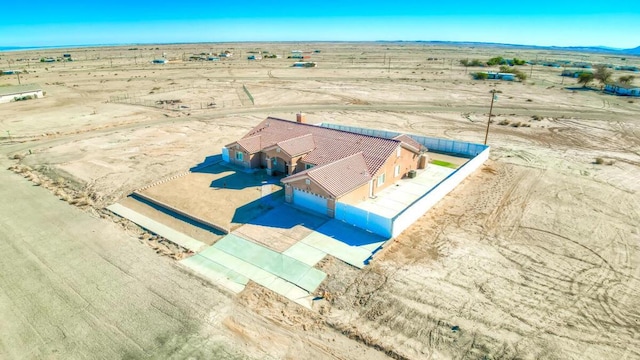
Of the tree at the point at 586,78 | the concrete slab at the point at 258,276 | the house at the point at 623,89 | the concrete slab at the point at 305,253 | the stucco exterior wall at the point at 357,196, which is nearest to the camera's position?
the concrete slab at the point at 258,276

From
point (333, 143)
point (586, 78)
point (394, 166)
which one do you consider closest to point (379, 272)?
A: point (394, 166)

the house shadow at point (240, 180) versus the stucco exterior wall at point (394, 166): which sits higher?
the stucco exterior wall at point (394, 166)

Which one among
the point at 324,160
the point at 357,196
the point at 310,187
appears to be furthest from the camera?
the point at 324,160

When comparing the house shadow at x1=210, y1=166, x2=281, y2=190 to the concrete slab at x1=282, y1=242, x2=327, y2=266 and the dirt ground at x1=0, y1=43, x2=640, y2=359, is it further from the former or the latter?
the concrete slab at x1=282, y1=242, x2=327, y2=266

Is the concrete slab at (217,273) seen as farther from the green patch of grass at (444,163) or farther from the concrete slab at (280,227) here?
the green patch of grass at (444,163)

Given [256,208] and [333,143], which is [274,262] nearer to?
[256,208]

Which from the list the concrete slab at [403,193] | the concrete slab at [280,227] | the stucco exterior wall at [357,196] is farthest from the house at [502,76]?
the concrete slab at [280,227]
